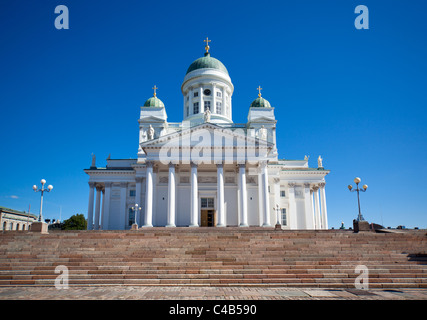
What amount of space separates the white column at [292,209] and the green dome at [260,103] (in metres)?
12.3

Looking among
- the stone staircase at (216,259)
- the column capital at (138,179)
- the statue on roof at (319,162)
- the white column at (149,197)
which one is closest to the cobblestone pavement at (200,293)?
the stone staircase at (216,259)

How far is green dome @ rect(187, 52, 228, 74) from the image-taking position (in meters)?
51.7

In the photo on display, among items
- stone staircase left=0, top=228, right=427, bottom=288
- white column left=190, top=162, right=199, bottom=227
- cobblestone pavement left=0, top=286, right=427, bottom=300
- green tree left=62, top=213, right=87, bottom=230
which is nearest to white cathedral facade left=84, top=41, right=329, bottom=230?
white column left=190, top=162, right=199, bottom=227

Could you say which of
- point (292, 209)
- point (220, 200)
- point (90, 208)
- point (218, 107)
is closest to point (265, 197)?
point (220, 200)

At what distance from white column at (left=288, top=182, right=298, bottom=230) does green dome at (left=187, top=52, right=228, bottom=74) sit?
2265 centimetres

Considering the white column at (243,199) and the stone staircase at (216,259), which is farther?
the white column at (243,199)

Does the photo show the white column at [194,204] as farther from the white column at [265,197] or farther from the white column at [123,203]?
the white column at [123,203]

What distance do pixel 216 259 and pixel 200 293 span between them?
16.0 ft

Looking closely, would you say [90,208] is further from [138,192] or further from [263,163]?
[263,163]

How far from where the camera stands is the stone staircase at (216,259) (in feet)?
46.0

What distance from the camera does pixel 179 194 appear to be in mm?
37938

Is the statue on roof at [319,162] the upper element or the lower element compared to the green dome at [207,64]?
lower
